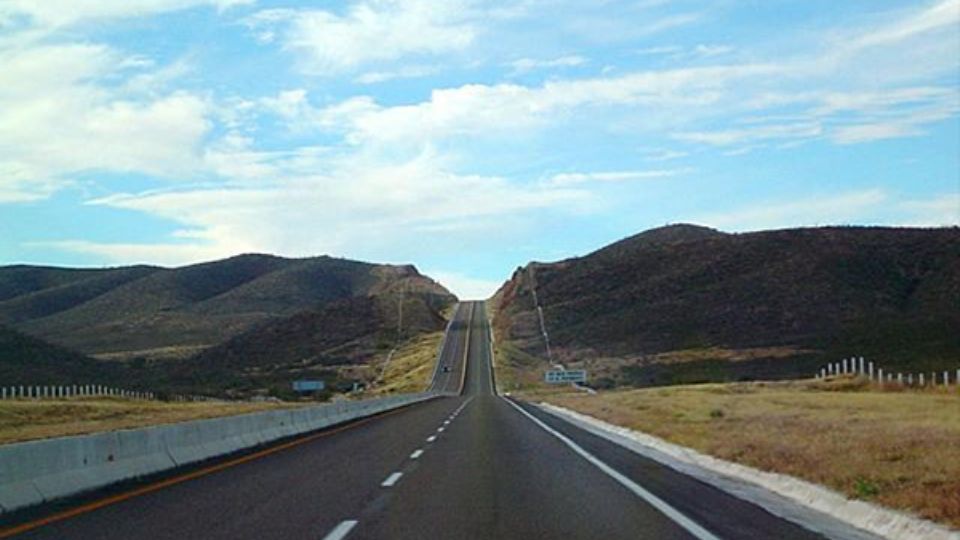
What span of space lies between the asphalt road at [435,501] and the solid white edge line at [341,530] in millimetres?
23

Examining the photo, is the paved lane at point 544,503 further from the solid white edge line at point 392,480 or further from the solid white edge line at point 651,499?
the solid white edge line at point 392,480

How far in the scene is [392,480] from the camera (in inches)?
771

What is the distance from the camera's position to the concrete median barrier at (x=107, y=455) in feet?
51.3

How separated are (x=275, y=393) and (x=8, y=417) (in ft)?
203

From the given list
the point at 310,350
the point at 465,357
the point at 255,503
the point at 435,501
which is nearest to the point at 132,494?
the point at 255,503

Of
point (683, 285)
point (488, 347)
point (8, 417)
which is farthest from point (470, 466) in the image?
point (488, 347)

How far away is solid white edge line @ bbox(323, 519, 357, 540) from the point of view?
12867 mm

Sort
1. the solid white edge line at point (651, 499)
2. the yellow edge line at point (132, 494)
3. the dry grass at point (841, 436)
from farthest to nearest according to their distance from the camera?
the dry grass at point (841, 436) → the yellow edge line at point (132, 494) → the solid white edge line at point (651, 499)

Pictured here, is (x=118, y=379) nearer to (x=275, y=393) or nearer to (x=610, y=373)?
(x=275, y=393)

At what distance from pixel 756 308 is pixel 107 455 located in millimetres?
106534

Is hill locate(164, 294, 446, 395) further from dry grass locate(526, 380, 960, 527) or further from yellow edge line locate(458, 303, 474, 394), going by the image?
dry grass locate(526, 380, 960, 527)

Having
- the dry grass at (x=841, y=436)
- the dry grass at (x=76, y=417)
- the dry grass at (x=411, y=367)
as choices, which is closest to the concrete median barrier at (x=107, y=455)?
the dry grass at (x=76, y=417)

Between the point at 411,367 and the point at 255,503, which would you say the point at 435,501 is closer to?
the point at 255,503

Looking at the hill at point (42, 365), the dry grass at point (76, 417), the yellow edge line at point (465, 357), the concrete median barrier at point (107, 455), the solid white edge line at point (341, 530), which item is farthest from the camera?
the yellow edge line at point (465, 357)
